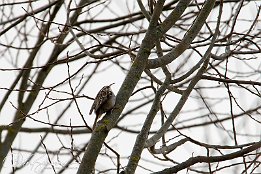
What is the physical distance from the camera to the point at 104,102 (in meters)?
2.92

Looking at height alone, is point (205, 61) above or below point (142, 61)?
above

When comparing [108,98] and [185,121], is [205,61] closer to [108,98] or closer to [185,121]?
[108,98]

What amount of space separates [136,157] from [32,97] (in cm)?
→ 312

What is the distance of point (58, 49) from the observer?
5902 millimetres

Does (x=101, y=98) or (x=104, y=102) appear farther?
(x=101, y=98)

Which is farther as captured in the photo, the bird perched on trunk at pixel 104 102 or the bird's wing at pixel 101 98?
the bird's wing at pixel 101 98

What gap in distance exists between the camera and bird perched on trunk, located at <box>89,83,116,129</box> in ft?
9.38

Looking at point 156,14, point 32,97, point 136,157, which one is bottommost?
point 136,157

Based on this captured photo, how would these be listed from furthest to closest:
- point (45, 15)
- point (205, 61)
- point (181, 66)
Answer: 1. point (45, 15)
2. point (181, 66)
3. point (205, 61)

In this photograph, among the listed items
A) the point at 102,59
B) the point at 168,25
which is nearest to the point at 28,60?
the point at 102,59

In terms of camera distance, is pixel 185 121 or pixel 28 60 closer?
pixel 28 60

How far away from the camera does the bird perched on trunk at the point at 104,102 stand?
2859 millimetres

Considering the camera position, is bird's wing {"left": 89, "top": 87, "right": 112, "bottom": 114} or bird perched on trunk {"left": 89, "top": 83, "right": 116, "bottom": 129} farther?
bird's wing {"left": 89, "top": 87, "right": 112, "bottom": 114}

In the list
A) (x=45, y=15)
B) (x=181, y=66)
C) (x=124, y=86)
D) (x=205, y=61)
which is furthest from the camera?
(x=45, y=15)
